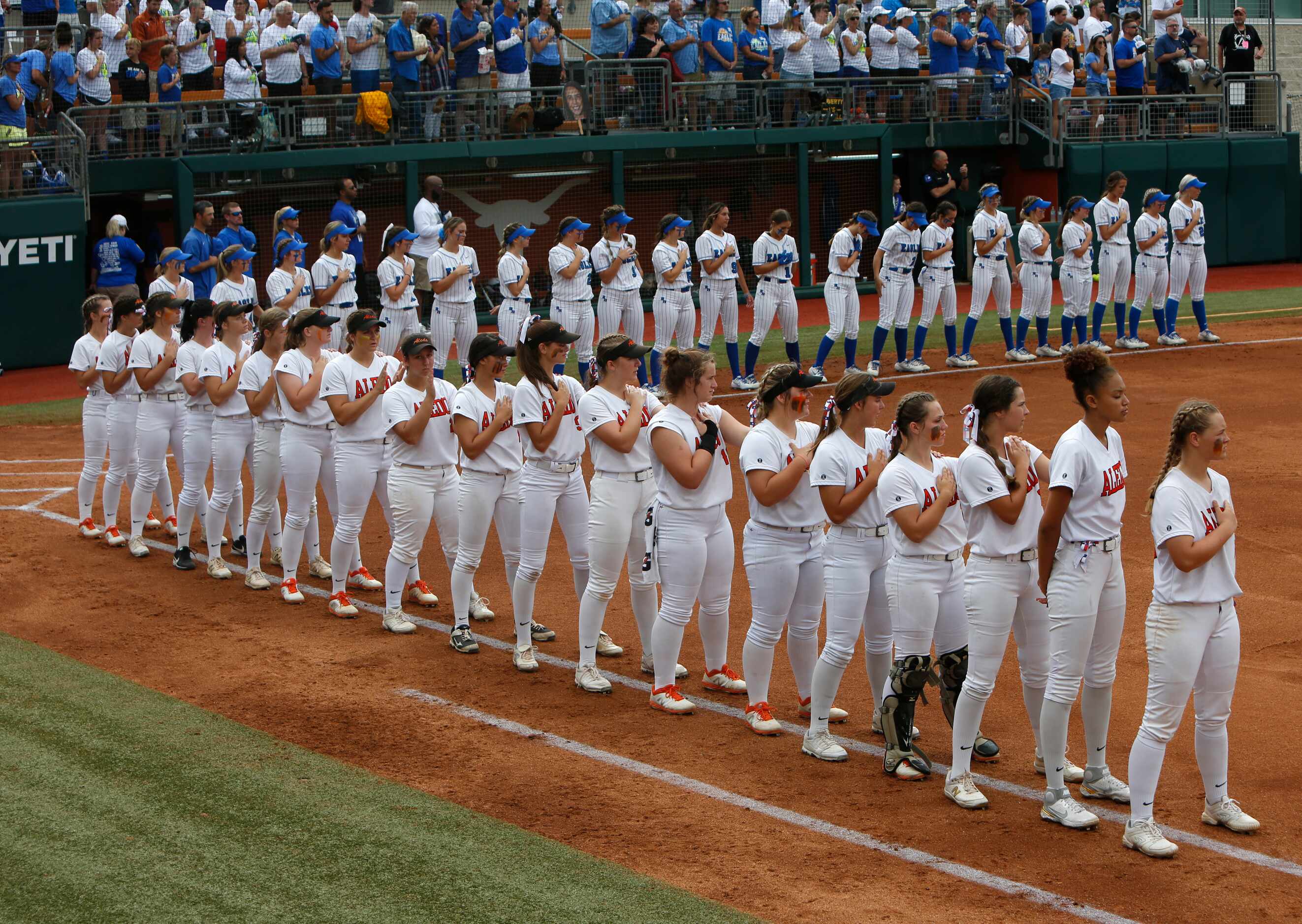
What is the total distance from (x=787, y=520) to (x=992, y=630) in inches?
47.1

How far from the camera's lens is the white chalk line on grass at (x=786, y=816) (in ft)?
17.8

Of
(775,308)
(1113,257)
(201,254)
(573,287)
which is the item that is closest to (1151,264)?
(1113,257)

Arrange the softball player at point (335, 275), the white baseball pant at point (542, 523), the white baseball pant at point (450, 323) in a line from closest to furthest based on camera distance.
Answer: the white baseball pant at point (542, 523) < the softball player at point (335, 275) < the white baseball pant at point (450, 323)

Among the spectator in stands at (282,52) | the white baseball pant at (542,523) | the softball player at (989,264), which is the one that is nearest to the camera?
the white baseball pant at (542,523)

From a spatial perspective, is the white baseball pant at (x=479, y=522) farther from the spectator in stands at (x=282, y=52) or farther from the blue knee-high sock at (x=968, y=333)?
the spectator in stands at (x=282, y=52)

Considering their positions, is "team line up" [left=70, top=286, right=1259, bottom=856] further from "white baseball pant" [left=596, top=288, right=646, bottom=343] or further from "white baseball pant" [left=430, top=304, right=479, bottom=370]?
"white baseball pant" [left=596, top=288, right=646, bottom=343]

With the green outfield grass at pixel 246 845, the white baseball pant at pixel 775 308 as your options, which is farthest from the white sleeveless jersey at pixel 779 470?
the white baseball pant at pixel 775 308

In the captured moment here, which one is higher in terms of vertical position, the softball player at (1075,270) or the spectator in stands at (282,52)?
the spectator in stands at (282,52)

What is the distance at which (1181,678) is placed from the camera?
5.63 m

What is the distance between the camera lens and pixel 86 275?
1981 centimetres

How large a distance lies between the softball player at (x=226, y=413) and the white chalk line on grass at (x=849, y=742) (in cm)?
49

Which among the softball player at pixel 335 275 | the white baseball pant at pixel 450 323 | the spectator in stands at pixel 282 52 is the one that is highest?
the spectator in stands at pixel 282 52

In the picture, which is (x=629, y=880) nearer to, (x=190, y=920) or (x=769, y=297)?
Result: (x=190, y=920)

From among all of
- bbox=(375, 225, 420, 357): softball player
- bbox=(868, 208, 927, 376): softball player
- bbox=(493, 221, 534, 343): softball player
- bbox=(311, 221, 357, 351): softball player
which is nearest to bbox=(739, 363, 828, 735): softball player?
bbox=(375, 225, 420, 357): softball player
